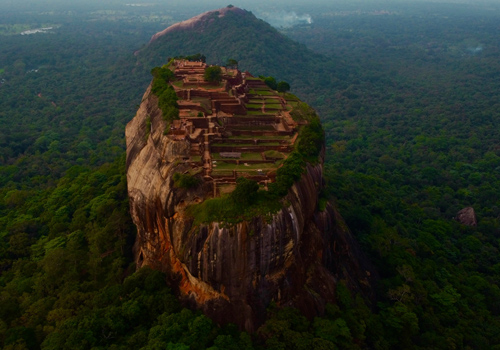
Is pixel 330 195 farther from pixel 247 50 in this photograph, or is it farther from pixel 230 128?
pixel 247 50

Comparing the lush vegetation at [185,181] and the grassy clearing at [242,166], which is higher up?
the lush vegetation at [185,181]

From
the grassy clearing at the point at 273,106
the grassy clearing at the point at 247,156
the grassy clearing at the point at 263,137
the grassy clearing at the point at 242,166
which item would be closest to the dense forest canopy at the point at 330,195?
the grassy clearing at the point at 242,166

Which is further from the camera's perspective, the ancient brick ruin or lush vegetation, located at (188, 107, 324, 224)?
the ancient brick ruin

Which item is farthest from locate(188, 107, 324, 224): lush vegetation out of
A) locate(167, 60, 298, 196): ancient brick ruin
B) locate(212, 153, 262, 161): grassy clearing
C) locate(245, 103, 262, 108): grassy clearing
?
locate(245, 103, 262, 108): grassy clearing

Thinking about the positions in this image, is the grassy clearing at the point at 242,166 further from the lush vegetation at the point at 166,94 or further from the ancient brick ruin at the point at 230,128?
the lush vegetation at the point at 166,94

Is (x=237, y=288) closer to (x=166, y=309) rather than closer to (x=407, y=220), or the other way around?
(x=166, y=309)

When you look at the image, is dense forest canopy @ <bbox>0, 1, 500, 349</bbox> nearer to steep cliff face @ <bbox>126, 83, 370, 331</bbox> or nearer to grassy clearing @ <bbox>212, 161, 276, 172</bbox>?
steep cliff face @ <bbox>126, 83, 370, 331</bbox>
